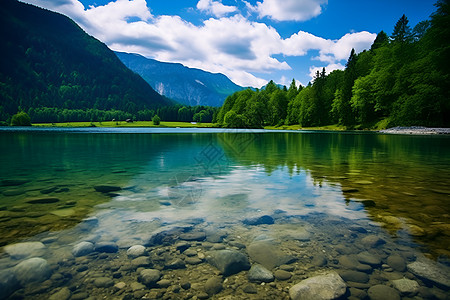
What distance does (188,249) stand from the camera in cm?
435

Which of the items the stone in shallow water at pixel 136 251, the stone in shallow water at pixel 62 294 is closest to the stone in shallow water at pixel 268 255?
the stone in shallow water at pixel 136 251

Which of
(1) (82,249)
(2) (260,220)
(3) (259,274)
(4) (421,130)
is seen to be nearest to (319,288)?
(3) (259,274)

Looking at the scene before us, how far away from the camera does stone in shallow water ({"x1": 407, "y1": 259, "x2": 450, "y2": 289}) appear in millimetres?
3291

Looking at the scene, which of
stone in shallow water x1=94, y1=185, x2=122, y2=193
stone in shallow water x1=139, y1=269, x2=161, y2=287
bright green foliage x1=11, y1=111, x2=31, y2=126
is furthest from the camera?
bright green foliage x1=11, y1=111, x2=31, y2=126

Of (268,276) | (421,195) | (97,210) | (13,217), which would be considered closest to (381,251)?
(268,276)

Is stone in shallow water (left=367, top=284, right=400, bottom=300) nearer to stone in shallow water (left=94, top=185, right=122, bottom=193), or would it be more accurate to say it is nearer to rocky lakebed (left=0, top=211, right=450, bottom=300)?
rocky lakebed (left=0, top=211, right=450, bottom=300)

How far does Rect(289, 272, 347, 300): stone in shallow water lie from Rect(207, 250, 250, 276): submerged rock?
867 mm

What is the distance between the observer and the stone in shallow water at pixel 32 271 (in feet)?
11.0

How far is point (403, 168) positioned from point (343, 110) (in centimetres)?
7764

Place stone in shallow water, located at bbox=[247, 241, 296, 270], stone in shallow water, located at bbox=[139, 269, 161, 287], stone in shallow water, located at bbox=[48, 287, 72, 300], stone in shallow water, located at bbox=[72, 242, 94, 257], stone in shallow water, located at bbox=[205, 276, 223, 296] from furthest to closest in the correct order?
stone in shallow water, located at bbox=[72, 242, 94, 257], stone in shallow water, located at bbox=[247, 241, 296, 270], stone in shallow water, located at bbox=[139, 269, 161, 287], stone in shallow water, located at bbox=[205, 276, 223, 296], stone in shallow water, located at bbox=[48, 287, 72, 300]

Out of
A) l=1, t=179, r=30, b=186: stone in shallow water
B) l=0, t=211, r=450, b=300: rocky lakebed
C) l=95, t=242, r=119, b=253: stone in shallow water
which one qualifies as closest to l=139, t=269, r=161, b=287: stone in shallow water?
l=0, t=211, r=450, b=300: rocky lakebed

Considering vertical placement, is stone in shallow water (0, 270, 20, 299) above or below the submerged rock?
above

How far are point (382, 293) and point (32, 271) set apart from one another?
486 centimetres

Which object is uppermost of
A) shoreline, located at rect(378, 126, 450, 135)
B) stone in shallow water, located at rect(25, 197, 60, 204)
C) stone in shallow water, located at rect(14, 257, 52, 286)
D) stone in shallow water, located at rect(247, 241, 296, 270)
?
shoreline, located at rect(378, 126, 450, 135)
